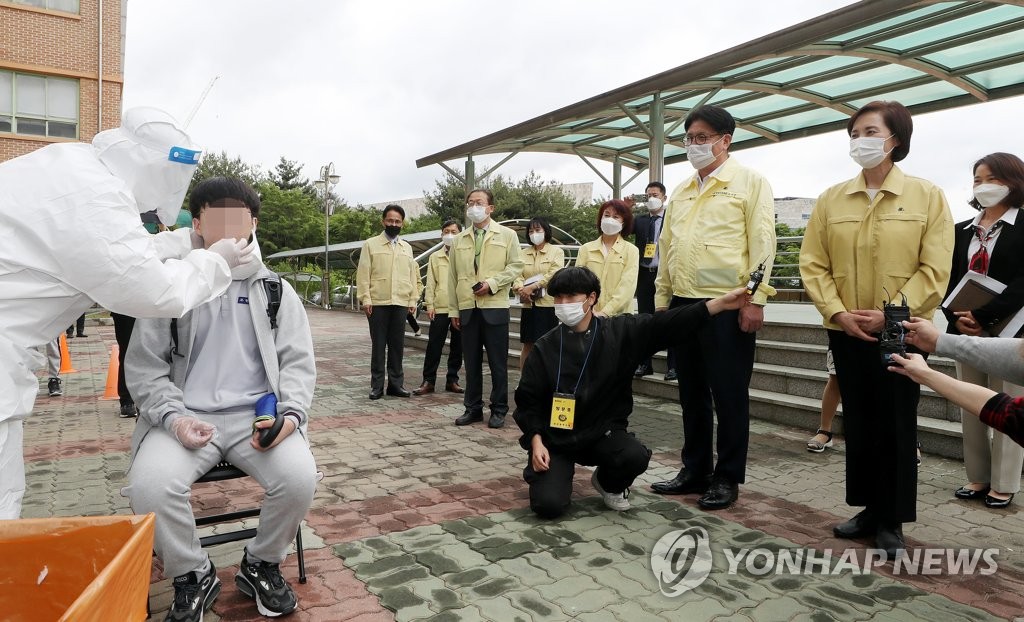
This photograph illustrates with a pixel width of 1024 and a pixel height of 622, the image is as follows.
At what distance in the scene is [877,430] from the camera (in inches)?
129

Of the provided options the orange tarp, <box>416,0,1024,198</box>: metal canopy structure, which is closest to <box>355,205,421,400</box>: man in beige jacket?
<box>416,0,1024,198</box>: metal canopy structure

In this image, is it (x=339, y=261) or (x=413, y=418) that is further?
(x=339, y=261)

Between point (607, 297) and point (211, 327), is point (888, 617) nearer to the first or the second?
point (211, 327)

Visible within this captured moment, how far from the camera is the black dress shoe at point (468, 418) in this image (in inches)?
239

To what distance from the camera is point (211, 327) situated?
281 cm

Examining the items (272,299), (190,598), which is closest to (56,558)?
(190,598)

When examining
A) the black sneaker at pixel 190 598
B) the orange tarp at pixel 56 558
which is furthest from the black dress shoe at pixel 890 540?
the orange tarp at pixel 56 558

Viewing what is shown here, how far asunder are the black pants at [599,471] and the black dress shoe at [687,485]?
17.7 inches

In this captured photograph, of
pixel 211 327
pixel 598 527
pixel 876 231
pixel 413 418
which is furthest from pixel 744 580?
pixel 413 418

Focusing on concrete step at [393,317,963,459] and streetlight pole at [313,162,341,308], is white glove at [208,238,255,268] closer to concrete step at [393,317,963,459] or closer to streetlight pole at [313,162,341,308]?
concrete step at [393,317,963,459]

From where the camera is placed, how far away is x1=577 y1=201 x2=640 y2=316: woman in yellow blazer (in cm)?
593

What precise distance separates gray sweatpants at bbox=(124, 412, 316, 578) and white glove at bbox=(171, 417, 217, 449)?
0.06 metres

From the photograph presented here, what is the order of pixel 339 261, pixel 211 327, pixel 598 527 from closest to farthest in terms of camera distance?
pixel 211 327, pixel 598 527, pixel 339 261

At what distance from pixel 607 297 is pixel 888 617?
3.98m
